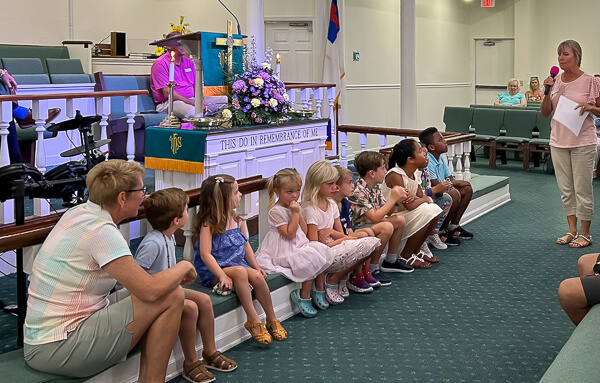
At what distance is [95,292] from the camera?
10.1 feet

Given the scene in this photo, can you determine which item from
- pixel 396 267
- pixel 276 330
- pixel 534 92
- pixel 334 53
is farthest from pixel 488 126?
pixel 276 330

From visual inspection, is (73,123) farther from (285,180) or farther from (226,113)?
(285,180)

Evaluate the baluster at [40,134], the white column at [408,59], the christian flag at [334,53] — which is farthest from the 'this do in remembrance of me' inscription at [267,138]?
the white column at [408,59]

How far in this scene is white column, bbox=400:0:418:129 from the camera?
10.7 meters

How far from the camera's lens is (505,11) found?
54.7 feet

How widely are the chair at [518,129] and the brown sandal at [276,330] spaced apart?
804 cm

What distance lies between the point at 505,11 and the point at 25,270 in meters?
15.2

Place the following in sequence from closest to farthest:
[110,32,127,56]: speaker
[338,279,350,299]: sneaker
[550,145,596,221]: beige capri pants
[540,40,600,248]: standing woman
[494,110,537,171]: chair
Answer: [338,279,350,299]: sneaker
[540,40,600,248]: standing woman
[550,145,596,221]: beige capri pants
[494,110,537,171]: chair
[110,32,127,56]: speaker

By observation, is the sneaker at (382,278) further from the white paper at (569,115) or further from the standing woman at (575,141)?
the white paper at (569,115)

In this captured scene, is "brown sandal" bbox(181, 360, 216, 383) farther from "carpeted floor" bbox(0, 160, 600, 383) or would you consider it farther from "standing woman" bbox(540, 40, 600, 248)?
"standing woman" bbox(540, 40, 600, 248)

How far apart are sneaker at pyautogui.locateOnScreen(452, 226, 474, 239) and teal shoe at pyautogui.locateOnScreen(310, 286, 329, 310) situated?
2.30m

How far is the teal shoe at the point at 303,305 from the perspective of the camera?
456 centimetres

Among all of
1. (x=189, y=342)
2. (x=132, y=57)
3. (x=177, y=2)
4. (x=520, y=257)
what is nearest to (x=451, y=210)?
(x=520, y=257)

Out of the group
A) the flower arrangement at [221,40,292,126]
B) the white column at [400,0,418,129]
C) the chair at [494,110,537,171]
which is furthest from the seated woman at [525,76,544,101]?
the flower arrangement at [221,40,292,126]
